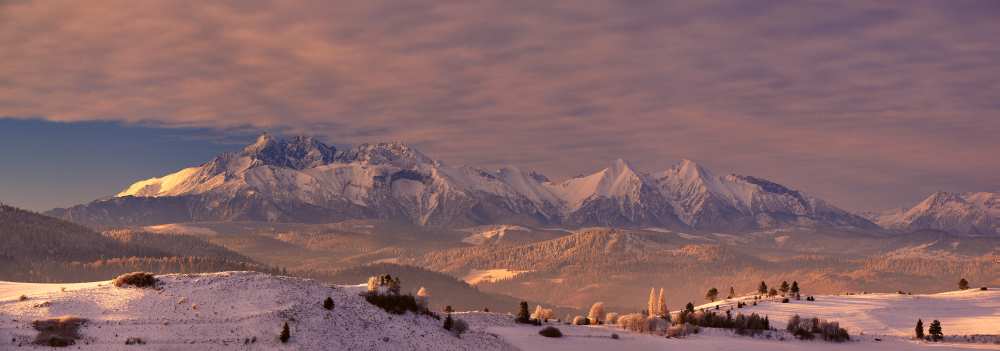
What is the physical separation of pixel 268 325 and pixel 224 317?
11.4 feet

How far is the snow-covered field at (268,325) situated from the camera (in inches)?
2352

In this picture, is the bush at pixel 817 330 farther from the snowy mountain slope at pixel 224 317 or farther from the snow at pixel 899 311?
the snowy mountain slope at pixel 224 317

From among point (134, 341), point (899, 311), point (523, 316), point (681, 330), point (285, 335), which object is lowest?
point (134, 341)

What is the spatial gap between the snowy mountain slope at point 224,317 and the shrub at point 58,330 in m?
0.61

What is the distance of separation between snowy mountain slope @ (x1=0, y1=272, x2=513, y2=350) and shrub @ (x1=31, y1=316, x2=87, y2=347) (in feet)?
2.02

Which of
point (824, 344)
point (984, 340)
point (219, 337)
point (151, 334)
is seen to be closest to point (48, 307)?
point (151, 334)

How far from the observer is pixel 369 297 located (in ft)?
253

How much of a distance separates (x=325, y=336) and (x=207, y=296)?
11.0 m

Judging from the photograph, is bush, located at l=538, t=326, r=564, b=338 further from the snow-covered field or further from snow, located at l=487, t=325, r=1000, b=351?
the snow-covered field

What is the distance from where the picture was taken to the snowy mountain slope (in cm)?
5922

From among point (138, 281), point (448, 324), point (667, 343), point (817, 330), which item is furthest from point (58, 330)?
point (817, 330)

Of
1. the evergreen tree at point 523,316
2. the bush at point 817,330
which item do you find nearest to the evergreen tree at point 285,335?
the evergreen tree at point 523,316

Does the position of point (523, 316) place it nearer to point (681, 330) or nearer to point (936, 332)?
point (681, 330)

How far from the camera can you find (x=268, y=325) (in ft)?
208
